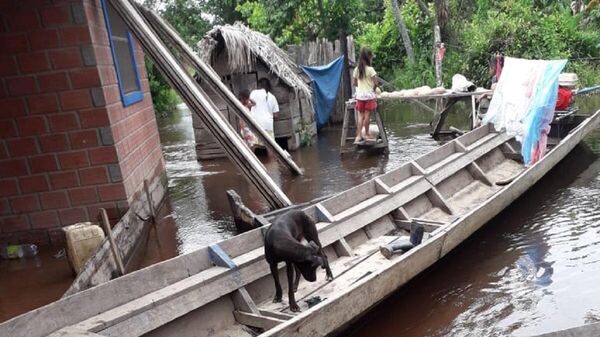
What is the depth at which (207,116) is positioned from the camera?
6000 mm

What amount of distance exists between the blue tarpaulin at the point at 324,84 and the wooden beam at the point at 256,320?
9167mm

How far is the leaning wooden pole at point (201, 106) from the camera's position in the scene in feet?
19.2

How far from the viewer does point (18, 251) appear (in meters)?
5.77

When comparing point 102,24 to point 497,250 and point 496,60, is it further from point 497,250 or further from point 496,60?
point 496,60

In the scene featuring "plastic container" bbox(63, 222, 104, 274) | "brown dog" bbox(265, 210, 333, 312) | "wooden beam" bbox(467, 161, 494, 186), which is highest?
"brown dog" bbox(265, 210, 333, 312)

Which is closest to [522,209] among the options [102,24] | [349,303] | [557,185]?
[557,185]

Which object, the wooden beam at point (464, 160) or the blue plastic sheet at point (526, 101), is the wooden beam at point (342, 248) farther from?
the blue plastic sheet at point (526, 101)

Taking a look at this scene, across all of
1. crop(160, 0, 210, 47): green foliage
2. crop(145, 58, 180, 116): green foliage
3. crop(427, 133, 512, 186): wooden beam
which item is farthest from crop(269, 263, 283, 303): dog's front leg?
crop(160, 0, 210, 47): green foliage

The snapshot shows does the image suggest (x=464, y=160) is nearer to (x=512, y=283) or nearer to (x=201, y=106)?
(x=512, y=283)

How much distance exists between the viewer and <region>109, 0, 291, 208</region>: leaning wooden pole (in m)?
5.87

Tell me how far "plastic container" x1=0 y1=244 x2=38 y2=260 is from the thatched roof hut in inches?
206

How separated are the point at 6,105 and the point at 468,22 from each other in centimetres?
1746

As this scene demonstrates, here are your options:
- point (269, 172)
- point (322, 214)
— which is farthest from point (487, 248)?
point (269, 172)

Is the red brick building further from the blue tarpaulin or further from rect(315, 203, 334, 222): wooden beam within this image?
the blue tarpaulin
